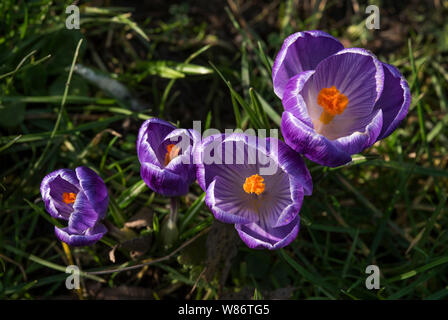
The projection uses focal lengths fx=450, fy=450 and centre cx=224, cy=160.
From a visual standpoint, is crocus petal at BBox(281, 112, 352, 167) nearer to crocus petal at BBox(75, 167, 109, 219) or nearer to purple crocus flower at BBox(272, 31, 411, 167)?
purple crocus flower at BBox(272, 31, 411, 167)

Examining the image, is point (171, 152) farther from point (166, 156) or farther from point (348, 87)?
point (348, 87)

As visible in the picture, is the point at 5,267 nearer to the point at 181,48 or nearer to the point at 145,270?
the point at 145,270

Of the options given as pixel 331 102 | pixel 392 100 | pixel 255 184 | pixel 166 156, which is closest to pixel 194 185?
pixel 166 156

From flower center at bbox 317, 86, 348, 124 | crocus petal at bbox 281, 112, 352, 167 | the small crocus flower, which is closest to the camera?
crocus petal at bbox 281, 112, 352, 167

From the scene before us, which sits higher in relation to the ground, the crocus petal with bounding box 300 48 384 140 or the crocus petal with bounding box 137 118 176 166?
the crocus petal with bounding box 300 48 384 140

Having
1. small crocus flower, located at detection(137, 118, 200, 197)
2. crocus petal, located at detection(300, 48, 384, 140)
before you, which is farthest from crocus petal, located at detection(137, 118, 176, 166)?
crocus petal, located at detection(300, 48, 384, 140)

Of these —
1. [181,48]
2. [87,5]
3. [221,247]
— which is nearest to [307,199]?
[221,247]

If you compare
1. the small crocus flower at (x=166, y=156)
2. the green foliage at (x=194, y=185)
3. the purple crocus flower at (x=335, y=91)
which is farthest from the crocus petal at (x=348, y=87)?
the small crocus flower at (x=166, y=156)
